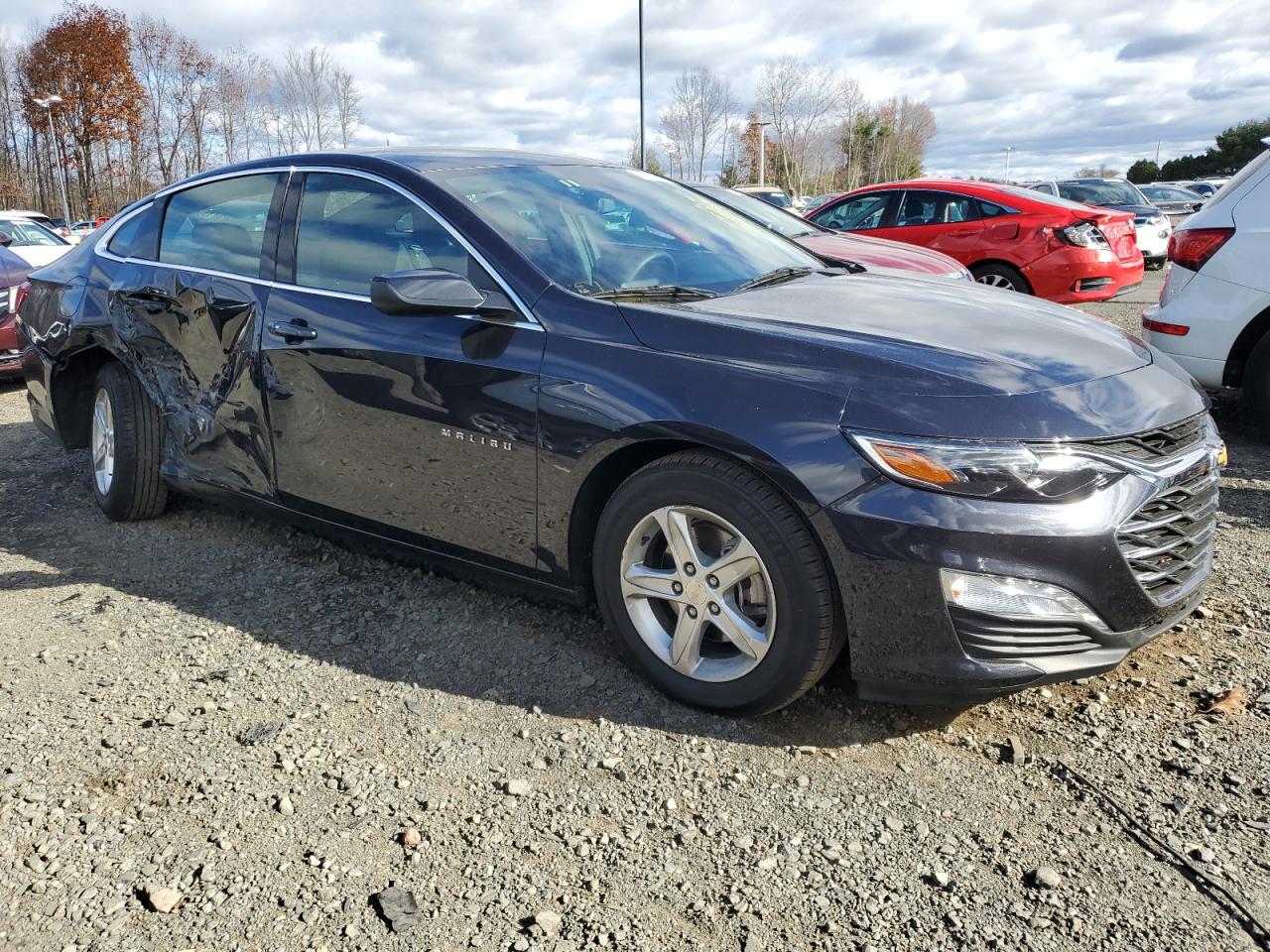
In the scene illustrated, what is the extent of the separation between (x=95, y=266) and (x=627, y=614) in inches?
126

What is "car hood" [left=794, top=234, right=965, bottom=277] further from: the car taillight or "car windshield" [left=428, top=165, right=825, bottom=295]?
"car windshield" [left=428, top=165, right=825, bottom=295]

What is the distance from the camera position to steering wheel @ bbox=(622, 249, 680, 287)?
3193mm

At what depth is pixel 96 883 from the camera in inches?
86.8

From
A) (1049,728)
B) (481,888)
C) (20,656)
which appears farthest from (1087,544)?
(20,656)

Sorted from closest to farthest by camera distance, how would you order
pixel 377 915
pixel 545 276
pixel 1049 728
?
pixel 377 915, pixel 1049 728, pixel 545 276

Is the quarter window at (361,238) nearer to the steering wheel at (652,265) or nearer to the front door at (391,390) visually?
the front door at (391,390)

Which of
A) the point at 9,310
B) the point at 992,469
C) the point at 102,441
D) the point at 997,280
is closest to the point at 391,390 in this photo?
the point at 992,469

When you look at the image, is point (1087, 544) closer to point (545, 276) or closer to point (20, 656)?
point (545, 276)

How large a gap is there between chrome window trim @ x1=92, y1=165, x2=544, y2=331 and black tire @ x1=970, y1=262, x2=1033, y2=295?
294 inches

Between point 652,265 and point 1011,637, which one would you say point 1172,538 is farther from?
point 652,265

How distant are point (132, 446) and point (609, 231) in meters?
2.43

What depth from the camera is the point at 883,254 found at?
23.4 ft

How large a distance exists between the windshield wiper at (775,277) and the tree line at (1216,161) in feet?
207

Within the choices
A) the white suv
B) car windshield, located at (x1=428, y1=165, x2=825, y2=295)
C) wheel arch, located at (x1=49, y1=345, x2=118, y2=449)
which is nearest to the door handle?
car windshield, located at (x1=428, y1=165, x2=825, y2=295)
